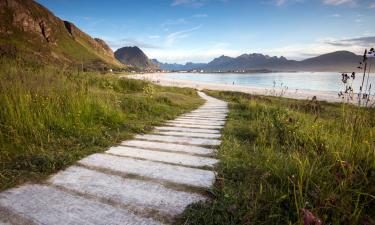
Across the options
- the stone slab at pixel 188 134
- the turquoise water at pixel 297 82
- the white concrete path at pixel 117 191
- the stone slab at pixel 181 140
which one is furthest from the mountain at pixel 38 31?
the white concrete path at pixel 117 191

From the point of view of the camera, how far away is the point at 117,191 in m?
2.26

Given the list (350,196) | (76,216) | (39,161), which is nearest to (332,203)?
(350,196)

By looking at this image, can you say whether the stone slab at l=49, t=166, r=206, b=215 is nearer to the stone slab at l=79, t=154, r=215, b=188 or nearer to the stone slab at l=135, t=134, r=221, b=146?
the stone slab at l=79, t=154, r=215, b=188

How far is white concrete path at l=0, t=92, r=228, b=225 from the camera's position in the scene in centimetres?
185

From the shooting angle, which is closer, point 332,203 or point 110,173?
point 332,203

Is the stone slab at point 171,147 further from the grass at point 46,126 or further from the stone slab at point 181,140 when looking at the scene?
the grass at point 46,126

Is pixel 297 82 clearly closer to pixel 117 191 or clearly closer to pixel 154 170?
pixel 154 170

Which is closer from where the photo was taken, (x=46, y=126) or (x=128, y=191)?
(x=128, y=191)

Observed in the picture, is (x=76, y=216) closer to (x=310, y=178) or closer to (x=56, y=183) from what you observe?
(x=56, y=183)

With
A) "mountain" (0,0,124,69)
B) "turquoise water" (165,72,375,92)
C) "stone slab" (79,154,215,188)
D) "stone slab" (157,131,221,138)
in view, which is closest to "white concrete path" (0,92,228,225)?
"stone slab" (79,154,215,188)

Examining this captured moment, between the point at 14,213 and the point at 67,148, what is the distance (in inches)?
67.9

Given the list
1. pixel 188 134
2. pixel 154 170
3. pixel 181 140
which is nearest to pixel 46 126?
pixel 181 140

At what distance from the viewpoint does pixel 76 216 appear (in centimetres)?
186

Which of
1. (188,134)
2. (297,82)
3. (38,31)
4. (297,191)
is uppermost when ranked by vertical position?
(38,31)
